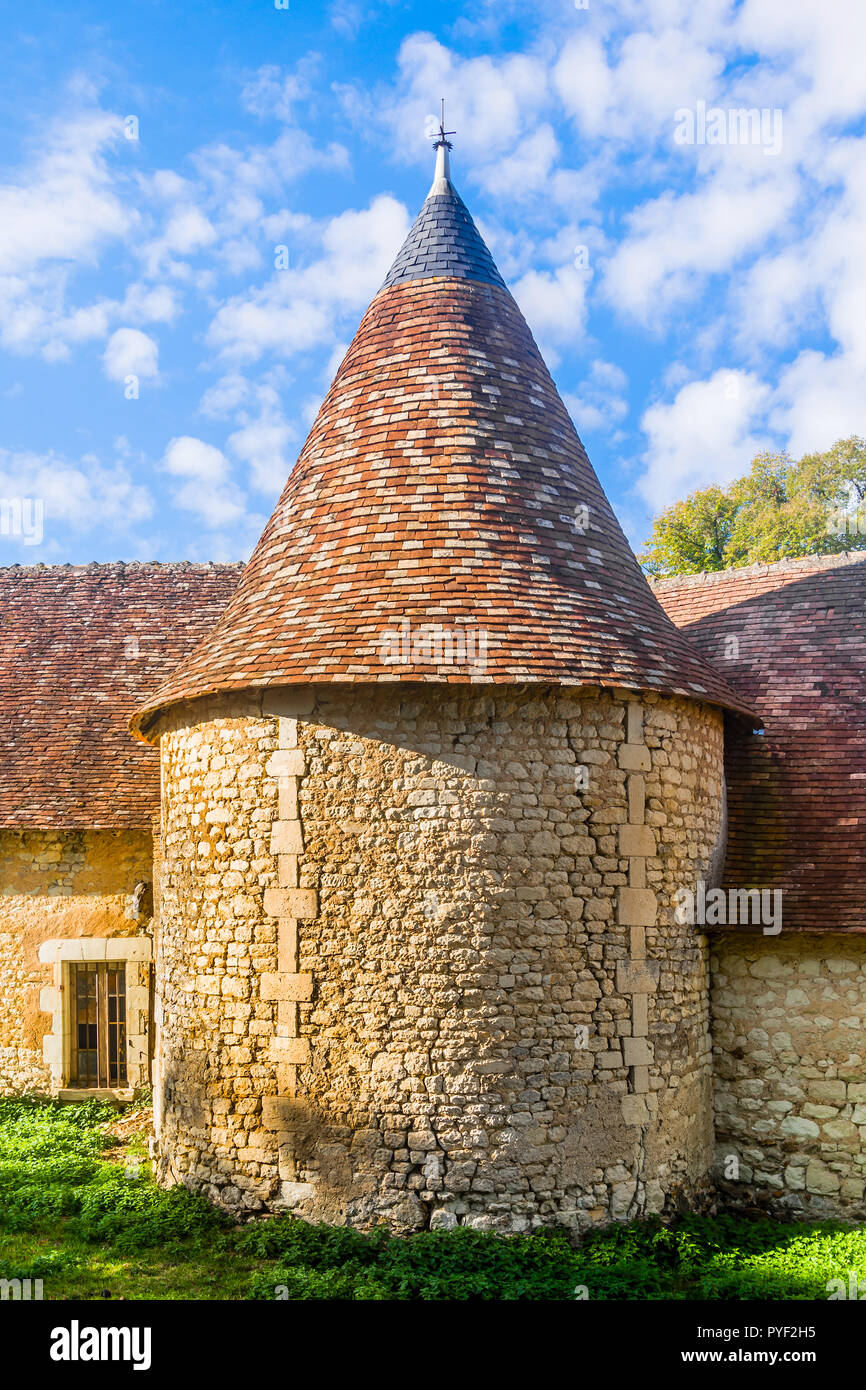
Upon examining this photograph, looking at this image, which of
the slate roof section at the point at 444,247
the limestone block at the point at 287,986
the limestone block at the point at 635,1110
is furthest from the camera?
the slate roof section at the point at 444,247

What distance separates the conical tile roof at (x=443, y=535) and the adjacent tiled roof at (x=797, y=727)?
1.22 m

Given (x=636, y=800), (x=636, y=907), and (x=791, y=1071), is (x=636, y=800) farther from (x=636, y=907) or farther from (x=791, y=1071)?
(x=791, y=1071)

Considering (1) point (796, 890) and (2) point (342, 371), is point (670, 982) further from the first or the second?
(2) point (342, 371)

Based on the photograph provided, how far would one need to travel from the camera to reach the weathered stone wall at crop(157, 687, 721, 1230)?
803 cm

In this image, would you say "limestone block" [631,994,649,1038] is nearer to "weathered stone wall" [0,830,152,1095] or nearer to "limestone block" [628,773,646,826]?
"limestone block" [628,773,646,826]

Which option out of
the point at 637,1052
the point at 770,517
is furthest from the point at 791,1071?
the point at 770,517

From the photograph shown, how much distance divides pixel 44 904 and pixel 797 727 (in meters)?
8.59

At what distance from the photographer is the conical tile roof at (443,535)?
8406mm

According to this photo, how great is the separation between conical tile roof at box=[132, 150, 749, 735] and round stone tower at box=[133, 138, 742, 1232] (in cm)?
3

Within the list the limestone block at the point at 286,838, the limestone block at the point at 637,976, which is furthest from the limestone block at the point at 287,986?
the limestone block at the point at 637,976

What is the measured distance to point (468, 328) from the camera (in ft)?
33.8

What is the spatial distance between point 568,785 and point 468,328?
4586 mm

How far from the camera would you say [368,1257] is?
768cm

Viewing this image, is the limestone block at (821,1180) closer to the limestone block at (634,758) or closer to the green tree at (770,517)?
the limestone block at (634,758)
